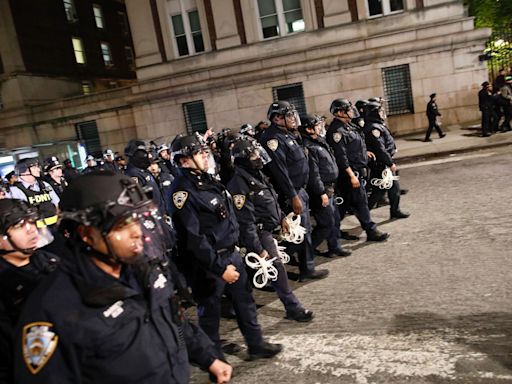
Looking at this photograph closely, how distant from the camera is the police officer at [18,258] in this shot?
2641 mm

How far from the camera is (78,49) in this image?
33.4 m

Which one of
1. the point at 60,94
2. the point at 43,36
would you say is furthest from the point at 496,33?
the point at 43,36

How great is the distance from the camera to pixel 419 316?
4223mm

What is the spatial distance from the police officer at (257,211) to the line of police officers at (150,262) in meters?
0.01

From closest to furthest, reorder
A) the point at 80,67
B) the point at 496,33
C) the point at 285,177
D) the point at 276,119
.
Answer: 1. the point at 285,177
2. the point at 276,119
3. the point at 496,33
4. the point at 80,67

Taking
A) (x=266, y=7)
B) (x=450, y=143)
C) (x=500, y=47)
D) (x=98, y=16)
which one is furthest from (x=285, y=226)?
(x=98, y=16)

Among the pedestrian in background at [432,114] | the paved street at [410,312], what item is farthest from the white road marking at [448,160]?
the paved street at [410,312]

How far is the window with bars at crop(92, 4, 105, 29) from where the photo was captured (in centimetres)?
3584

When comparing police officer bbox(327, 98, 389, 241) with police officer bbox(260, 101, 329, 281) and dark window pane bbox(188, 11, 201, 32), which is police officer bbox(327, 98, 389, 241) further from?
dark window pane bbox(188, 11, 201, 32)

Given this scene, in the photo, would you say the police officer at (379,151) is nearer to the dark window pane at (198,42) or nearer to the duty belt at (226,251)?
the duty belt at (226,251)

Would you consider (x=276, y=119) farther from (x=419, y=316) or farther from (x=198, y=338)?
(x=198, y=338)

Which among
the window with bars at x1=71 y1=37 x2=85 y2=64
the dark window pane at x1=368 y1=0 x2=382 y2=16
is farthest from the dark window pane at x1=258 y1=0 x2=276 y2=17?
the window with bars at x1=71 y1=37 x2=85 y2=64

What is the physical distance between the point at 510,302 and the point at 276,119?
3.35 meters

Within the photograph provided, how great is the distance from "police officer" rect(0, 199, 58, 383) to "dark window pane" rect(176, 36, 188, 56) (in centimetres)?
1851
